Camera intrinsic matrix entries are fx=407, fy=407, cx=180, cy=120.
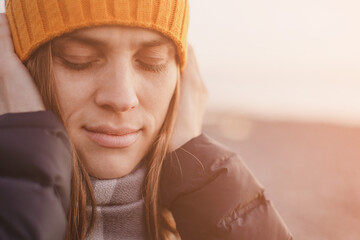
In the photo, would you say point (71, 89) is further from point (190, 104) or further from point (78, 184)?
point (190, 104)

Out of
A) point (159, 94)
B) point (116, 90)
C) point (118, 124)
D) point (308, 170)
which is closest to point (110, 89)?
point (116, 90)

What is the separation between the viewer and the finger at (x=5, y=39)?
198cm

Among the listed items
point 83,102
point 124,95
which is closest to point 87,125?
point 83,102

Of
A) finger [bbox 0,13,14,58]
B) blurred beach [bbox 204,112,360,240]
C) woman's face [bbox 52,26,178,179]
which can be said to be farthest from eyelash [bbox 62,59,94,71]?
blurred beach [bbox 204,112,360,240]

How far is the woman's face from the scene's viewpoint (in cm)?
181

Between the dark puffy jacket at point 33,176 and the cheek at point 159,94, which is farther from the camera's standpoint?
the cheek at point 159,94

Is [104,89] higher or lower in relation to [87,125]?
higher

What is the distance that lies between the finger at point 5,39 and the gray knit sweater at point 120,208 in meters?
0.75

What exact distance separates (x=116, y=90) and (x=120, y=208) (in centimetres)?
58

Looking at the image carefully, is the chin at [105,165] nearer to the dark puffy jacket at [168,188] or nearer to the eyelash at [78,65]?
the dark puffy jacket at [168,188]

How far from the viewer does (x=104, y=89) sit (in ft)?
5.93

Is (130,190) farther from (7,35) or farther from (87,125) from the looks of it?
(7,35)

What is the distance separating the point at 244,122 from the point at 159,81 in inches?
484

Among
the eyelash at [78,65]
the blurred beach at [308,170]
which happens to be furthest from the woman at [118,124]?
the blurred beach at [308,170]
